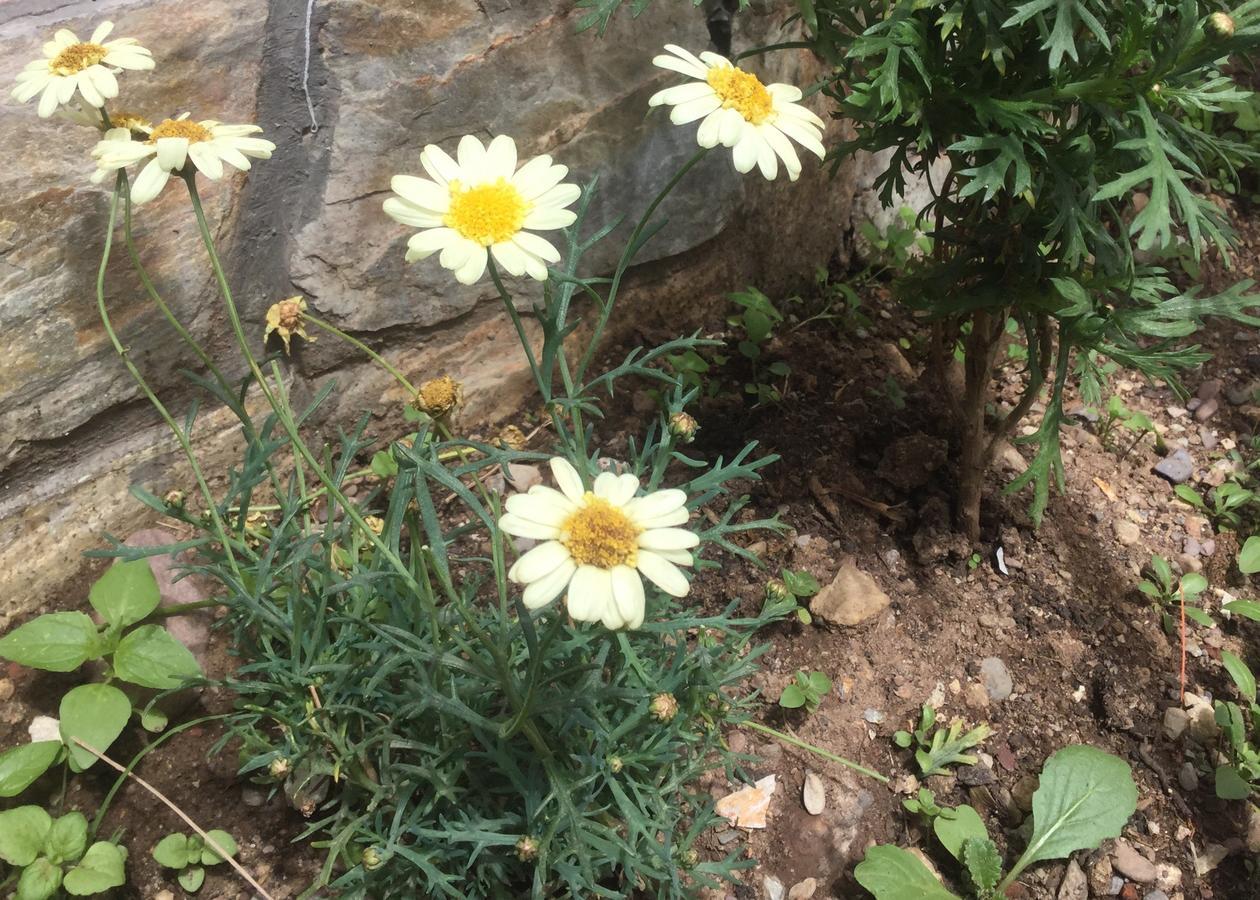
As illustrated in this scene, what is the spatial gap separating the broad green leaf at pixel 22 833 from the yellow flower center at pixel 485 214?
1010 millimetres

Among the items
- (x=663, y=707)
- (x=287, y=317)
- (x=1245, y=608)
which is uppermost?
(x=287, y=317)

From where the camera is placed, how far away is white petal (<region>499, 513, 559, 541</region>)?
0.82 metres

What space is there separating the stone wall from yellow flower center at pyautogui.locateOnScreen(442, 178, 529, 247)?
0.71m

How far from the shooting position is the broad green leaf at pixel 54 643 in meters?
1.31

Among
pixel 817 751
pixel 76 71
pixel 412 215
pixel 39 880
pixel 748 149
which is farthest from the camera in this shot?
pixel 817 751

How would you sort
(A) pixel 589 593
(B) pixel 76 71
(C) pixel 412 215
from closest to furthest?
(A) pixel 589 593
(C) pixel 412 215
(B) pixel 76 71

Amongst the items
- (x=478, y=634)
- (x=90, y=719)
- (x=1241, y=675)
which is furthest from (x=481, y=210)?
(x=1241, y=675)

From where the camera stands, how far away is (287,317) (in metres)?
1.47

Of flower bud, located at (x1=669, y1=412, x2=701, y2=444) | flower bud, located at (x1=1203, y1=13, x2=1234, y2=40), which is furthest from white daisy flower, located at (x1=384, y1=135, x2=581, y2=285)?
flower bud, located at (x1=1203, y1=13, x2=1234, y2=40)

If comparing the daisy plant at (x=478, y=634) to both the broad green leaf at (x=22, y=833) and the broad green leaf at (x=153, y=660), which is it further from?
the broad green leaf at (x=22, y=833)

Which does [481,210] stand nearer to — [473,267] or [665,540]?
[473,267]

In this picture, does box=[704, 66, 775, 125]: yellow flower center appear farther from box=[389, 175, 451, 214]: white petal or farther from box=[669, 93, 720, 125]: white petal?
box=[389, 175, 451, 214]: white petal

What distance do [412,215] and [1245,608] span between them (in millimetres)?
1504

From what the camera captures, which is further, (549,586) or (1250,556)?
(1250,556)
